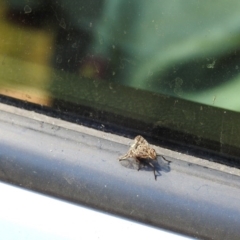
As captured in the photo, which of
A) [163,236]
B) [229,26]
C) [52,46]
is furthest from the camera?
[52,46]

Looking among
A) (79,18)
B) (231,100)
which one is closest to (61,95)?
(79,18)

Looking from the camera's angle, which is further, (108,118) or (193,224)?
(108,118)

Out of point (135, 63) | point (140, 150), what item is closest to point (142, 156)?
point (140, 150)

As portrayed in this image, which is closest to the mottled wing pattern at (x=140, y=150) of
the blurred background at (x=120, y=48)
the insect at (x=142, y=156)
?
the insect at (x=142, y=156)

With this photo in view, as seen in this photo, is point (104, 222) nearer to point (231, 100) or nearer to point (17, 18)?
point (231, 100)

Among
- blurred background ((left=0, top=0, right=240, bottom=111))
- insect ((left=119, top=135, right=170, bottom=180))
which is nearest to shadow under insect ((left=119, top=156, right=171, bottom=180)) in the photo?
insect ((left=119, top=135, right=170, bottom=180))
